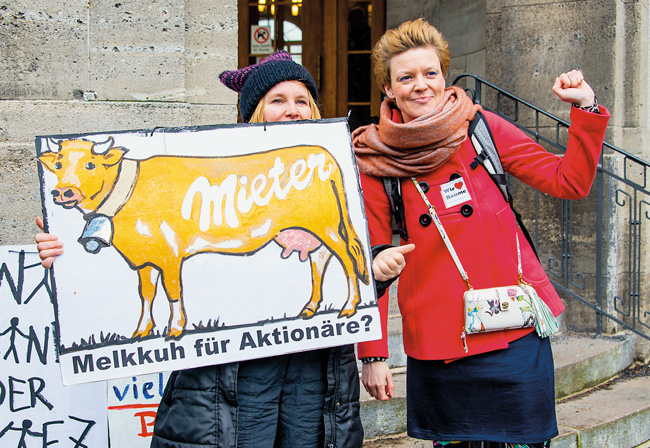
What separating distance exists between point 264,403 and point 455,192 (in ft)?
2.96

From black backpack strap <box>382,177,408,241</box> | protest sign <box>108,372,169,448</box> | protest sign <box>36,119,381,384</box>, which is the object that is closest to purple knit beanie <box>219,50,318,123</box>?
protest sign <box>36,119,381,384</box>

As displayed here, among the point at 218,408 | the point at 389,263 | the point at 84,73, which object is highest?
the point at 84,73

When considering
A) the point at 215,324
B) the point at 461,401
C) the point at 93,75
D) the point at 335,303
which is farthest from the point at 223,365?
the point at 93,75

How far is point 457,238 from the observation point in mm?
1990

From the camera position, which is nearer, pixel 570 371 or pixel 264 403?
pixel 264 403

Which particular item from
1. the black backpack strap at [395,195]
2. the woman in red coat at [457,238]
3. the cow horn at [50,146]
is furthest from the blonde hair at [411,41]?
the cow horn at [50,146]

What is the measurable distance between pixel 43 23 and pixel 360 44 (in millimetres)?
4201

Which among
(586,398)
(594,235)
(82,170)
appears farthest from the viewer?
(594,235)

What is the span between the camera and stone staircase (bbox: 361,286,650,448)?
3348 mm

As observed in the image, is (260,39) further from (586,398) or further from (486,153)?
(486,153)

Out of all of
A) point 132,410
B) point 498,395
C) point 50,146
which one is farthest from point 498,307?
point 132,410

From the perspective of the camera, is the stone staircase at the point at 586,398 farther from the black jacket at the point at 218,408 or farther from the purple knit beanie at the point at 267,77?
the purple knit beanie at the point at 267,77

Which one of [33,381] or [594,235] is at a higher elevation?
[594,235]

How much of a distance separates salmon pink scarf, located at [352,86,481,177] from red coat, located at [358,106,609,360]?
0.06m
